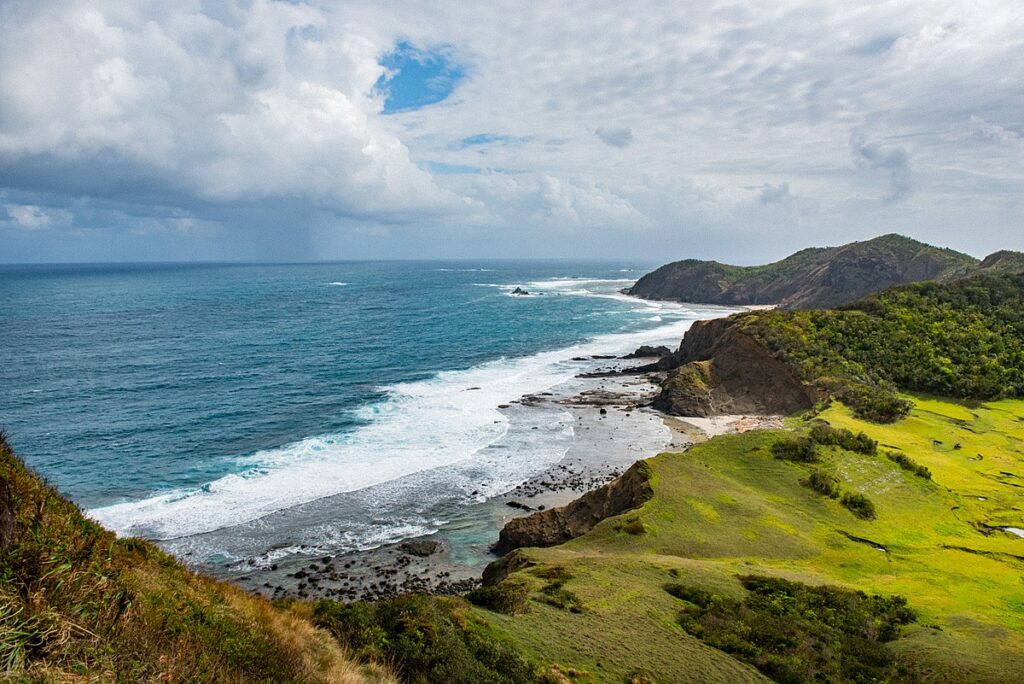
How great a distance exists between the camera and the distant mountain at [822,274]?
421 feet

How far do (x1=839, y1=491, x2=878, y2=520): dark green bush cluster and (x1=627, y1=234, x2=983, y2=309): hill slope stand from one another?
99.0 metres

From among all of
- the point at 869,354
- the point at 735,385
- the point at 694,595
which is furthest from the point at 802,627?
the point at 869,354

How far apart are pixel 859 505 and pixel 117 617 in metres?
32.3

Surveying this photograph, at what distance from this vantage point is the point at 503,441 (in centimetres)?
4869

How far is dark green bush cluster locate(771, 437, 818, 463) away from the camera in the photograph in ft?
114

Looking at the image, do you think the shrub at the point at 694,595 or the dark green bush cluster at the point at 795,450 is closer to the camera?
the shrub at the point at 694,595

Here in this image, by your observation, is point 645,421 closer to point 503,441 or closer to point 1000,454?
point 503,441

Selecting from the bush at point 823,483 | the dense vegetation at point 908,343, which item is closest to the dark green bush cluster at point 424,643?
the bush at point 823,483

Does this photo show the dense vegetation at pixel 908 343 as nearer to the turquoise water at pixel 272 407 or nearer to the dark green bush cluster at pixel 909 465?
the dark green bush cluster at pixel 909 465

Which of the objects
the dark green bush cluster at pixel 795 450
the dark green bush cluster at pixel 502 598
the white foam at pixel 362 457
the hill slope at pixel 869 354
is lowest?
the white foam at pixel 362 457

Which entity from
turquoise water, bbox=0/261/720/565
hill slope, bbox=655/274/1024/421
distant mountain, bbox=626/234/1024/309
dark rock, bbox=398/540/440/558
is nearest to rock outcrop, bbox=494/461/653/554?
dark rock, bbox=398/540/440/558

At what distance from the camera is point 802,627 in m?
Result: 18.6

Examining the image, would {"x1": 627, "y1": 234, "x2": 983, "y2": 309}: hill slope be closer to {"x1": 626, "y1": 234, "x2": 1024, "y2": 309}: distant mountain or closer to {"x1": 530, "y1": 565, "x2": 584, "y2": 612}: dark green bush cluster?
{"x1": 626, "y1": 234, "x2": 1024, "y2": 309}: distant mountain

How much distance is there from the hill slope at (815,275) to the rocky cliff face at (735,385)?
74.8 m
